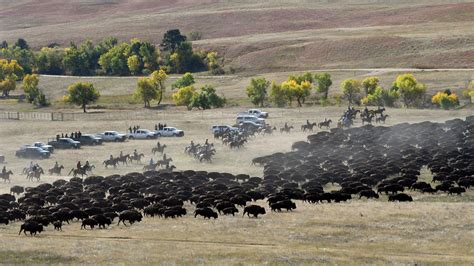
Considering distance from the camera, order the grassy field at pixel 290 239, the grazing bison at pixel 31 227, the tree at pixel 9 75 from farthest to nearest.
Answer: the tree at pixel 9 75 < the grazing bison at pixel 31 227 < the grassy field at pixel 290 239

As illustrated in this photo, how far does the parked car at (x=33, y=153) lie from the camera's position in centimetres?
9250

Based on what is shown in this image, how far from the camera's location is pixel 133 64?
189750 mm

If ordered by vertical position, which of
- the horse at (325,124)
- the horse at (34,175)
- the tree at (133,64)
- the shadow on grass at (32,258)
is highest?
the tree at (133,64)

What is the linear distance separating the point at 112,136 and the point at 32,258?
60583mm

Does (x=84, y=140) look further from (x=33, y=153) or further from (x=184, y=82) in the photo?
(x=184, y=82)

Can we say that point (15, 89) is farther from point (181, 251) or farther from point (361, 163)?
point (181, 251)

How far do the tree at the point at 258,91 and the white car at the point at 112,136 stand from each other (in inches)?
1614

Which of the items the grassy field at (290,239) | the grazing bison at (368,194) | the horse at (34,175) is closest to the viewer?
the grassy field at (290,239)

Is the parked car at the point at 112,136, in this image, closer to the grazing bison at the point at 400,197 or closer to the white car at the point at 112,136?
the white car at the point at 112,136

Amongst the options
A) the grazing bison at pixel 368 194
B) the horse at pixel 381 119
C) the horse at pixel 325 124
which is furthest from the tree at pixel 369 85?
the grazing bison at pixel 368 194

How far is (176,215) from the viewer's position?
56.6 meters

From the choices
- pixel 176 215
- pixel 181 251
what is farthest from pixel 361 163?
pixel 181 251

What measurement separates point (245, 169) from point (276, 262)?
41304mm

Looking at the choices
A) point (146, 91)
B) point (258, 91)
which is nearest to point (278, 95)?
point (258, 91)
